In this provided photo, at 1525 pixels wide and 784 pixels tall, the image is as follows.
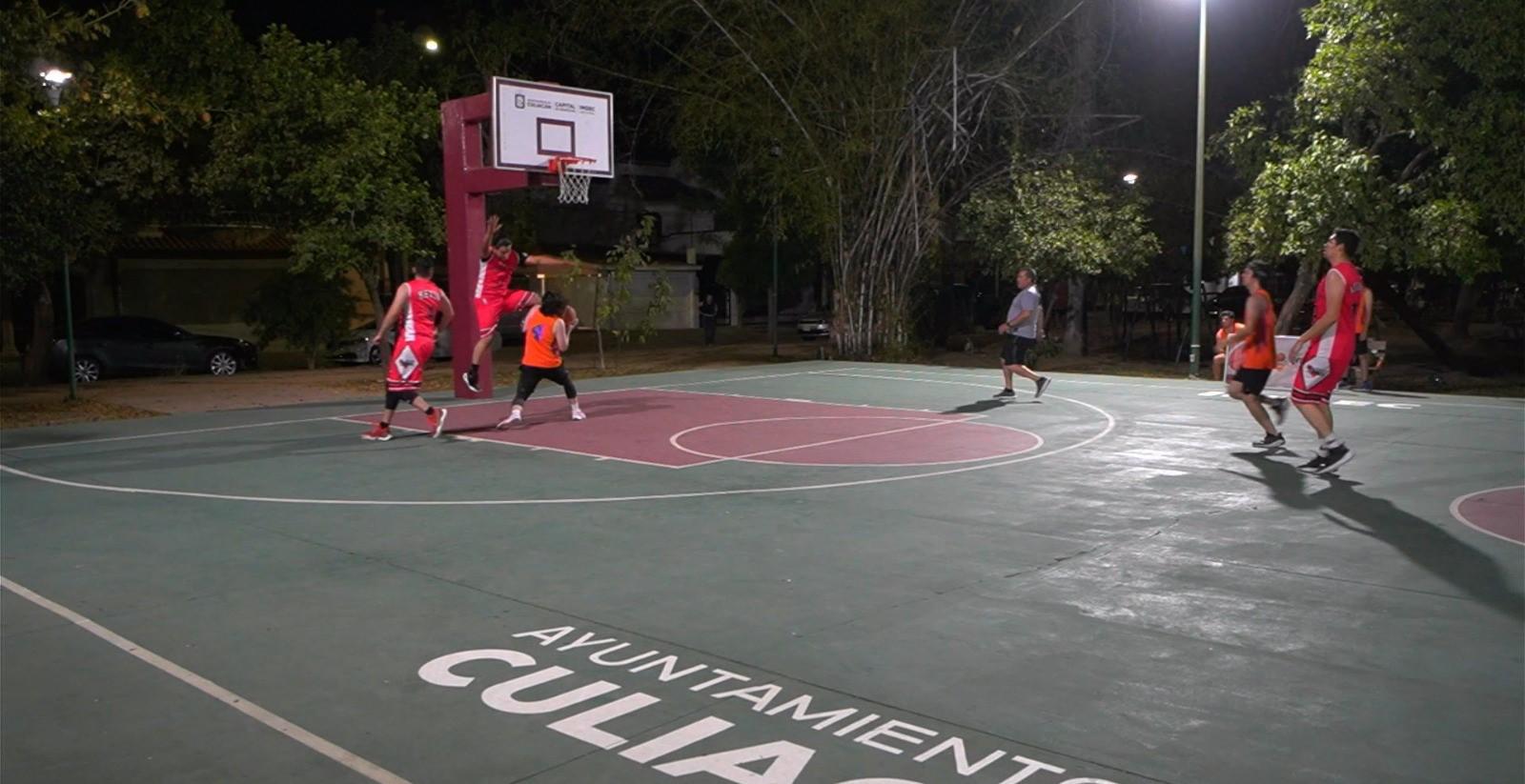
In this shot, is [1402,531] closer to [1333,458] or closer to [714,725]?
[1333,458]

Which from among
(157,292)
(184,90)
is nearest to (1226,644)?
(184,90)

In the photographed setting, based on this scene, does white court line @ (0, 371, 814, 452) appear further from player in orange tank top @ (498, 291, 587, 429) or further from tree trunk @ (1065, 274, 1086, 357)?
tree trunk @ (1065, 274, 1086, 357)

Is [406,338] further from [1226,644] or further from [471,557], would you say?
[1226,644]

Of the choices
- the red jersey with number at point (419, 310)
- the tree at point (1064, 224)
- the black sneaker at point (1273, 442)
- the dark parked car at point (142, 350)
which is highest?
the tree at point (1064, 224)

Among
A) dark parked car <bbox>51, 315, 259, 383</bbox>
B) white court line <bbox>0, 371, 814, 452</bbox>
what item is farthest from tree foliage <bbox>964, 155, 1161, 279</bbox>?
dark parked car <bbox>51, 315, 259, 383</bbox>

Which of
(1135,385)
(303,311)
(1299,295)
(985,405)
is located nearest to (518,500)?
(985,405)

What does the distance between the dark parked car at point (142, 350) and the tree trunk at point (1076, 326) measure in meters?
19.8

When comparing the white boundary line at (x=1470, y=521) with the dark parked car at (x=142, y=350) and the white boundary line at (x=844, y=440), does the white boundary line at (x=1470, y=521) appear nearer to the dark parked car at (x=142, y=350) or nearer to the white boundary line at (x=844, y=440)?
the white boundary line at (x=844, y=440)

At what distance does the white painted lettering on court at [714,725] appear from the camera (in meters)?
4.36

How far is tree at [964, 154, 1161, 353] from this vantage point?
25.5 metres

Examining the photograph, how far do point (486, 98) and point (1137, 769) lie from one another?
15.5 metres

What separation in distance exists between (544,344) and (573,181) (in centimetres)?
558

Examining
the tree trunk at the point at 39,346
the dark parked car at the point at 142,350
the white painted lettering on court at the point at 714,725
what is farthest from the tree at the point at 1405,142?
the tree trunk at the point at 39,346

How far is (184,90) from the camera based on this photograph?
2252 centimetres
